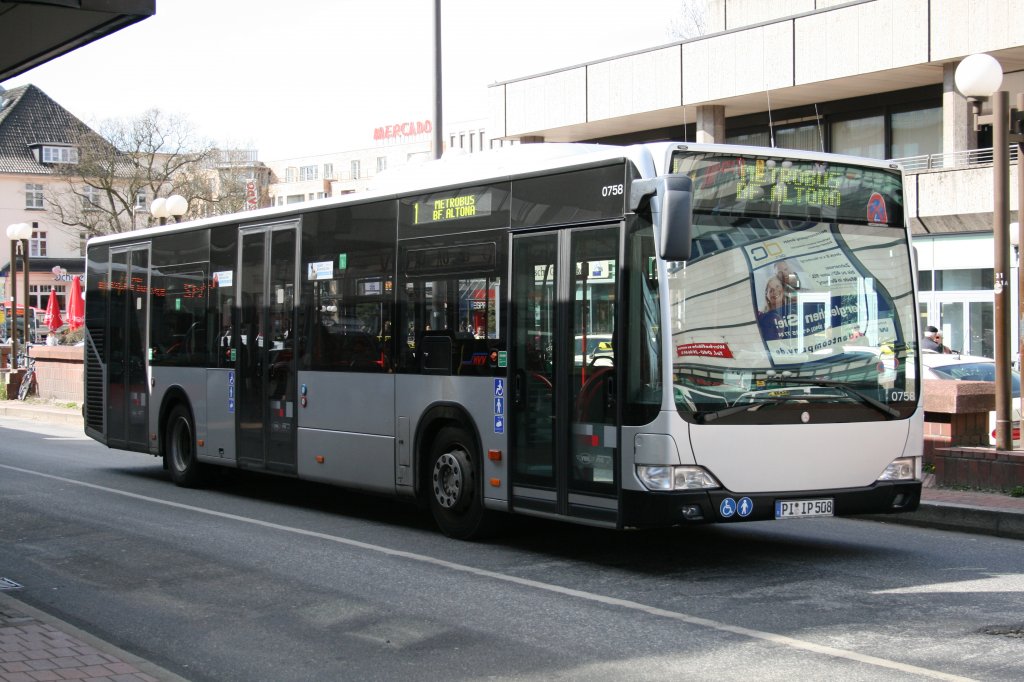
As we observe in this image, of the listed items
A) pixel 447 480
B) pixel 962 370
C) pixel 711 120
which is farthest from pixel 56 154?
pixel 447 480

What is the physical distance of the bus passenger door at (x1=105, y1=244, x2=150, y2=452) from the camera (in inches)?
650

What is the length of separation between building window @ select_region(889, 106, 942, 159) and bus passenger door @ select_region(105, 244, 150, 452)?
22.3 m

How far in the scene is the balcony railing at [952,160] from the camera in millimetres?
30141

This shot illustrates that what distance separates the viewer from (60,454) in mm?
20344

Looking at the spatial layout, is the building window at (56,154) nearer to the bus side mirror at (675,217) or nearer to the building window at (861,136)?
the building window at (861,136)

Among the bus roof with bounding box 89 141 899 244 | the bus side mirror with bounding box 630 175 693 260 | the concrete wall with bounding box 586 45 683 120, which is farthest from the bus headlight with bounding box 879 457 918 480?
the concrete wall with bounding box 586 45 683 120

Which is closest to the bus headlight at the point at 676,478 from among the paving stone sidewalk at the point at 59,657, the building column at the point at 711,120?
the paving stone sidewalk at the point at 59,657

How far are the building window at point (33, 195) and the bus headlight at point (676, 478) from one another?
98748 millimetres

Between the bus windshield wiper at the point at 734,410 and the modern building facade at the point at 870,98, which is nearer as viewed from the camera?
the bus windshield wiper at the point at 734,410

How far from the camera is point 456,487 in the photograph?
10781mm

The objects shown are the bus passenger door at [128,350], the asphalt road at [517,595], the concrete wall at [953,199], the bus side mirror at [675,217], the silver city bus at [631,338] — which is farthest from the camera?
the concrete wall at [953,199]

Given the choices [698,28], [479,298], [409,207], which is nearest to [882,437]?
[479,298]

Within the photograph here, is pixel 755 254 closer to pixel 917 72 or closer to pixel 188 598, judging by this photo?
pixel 188 598

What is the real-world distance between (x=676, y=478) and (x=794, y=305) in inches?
60.6
